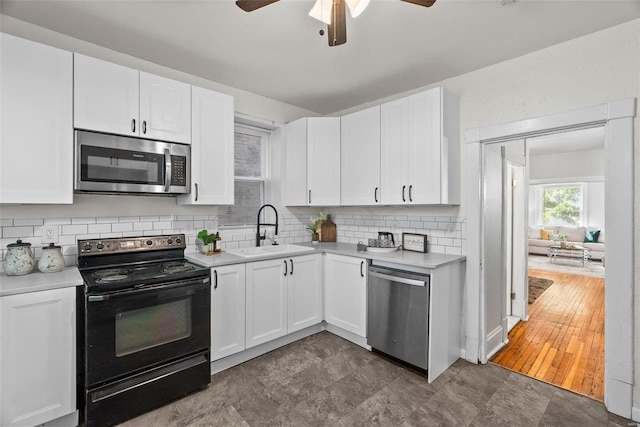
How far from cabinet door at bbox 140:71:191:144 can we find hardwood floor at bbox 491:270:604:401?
3427 mm

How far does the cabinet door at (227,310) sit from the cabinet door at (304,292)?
0.51 metres

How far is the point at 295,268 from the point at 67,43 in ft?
8.29

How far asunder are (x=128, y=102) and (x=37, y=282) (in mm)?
1322

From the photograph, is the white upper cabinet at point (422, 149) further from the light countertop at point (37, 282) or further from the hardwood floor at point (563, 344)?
the light countertop at point (37, 282)

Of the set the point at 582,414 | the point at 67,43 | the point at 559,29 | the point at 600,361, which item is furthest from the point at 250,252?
the point at 600,361

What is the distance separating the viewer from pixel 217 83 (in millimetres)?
3051

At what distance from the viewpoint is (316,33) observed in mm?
2178

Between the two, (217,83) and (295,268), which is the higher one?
(217,83)

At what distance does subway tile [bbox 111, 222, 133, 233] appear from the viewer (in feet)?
8.05

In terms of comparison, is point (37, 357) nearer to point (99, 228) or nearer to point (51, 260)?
point (51, 260)

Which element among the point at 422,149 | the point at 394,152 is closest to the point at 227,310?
the point at 394,152

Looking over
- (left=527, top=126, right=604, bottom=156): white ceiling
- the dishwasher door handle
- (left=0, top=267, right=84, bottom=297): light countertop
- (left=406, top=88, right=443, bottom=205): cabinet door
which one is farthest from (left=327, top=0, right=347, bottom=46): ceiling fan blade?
(left=527, top=126, right=604, bottom=156): white ceiling

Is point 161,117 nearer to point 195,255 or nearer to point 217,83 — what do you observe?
point 217,83

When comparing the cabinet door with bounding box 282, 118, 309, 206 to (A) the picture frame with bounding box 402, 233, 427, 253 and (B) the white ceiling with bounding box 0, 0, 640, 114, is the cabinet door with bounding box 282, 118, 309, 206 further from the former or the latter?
(A) the picture frame with bounding box 402, 233, 427, 253
